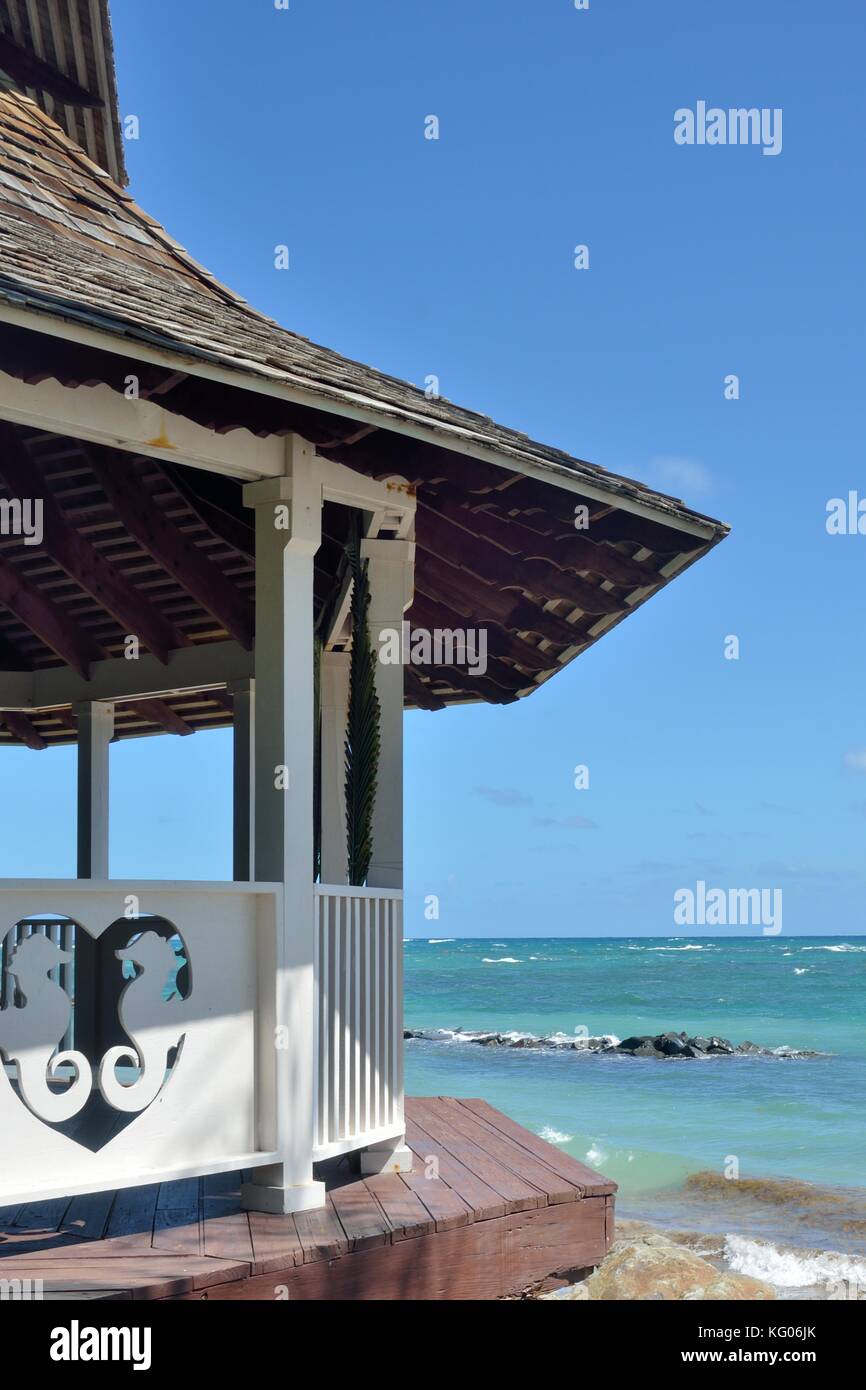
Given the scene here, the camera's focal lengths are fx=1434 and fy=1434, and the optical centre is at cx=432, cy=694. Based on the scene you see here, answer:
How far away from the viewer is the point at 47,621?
870 cm

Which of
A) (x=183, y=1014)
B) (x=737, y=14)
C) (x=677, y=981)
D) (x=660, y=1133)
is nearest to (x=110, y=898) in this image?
(x=183, y=1014)

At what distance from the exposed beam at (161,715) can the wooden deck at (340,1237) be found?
4.95 metres

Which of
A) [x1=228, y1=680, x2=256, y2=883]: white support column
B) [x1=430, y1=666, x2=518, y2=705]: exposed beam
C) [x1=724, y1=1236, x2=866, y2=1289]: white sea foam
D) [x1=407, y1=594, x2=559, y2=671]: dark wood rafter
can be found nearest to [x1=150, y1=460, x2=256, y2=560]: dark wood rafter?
[x1=407, y1=594, x2=559, y2=671]: dark wood rafter

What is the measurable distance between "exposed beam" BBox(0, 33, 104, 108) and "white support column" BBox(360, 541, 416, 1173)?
192 inches

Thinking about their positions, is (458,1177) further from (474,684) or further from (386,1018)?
(474,684)

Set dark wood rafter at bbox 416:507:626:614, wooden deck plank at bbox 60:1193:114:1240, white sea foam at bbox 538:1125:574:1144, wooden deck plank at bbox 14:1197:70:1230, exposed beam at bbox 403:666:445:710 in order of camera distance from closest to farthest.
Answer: wooden deck plank at bbox 60:1193:114:1240 < wooden deck plank at bbox 14:1197:70:1230 < dark wood rafter at bbox 416:507:626:614 < exposed beam at bbox 403:666:445:710 < white sea foam at bbox 538:1125:574:1144

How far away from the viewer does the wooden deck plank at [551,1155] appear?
5.94 metres

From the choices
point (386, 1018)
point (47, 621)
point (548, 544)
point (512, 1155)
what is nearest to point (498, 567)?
point (548, 544)

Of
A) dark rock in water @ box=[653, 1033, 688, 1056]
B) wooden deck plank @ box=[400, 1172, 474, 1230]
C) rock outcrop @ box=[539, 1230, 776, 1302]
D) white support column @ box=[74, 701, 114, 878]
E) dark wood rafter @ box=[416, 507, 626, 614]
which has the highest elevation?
dark wood rafter @ box=[416, 507, 626, 614]

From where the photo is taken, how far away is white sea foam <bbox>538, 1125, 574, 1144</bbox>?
20.7 m

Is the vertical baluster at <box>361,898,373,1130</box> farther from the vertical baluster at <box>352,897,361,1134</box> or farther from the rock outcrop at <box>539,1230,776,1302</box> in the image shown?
the rock outcrop at <box>539,1230,776,1302</box>

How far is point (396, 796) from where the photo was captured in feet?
20.3
